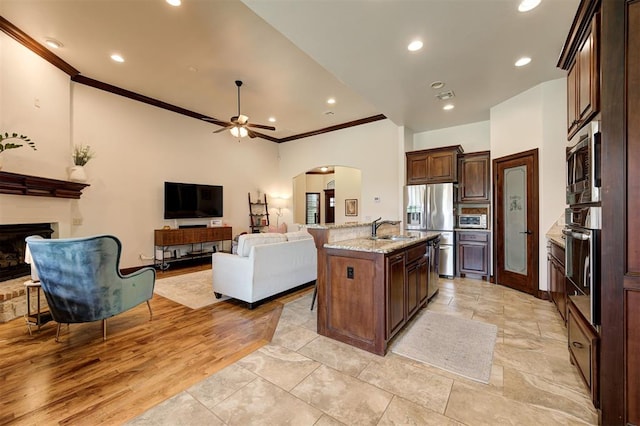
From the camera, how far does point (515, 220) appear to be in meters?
4.31

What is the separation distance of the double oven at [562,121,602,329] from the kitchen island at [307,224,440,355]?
4.13 feet

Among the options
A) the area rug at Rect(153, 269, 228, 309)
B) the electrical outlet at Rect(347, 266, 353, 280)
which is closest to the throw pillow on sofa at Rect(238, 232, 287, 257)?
the area rug at Rect(153, 269, 228, 309)

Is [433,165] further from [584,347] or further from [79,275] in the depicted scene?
[79,275]

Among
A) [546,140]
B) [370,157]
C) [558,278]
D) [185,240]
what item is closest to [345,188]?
[370,157]

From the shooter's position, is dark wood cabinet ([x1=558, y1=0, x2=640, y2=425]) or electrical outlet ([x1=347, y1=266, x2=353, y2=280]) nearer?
dark wood cabinet ([x1=558, y1=0, x2=640, y2=425])

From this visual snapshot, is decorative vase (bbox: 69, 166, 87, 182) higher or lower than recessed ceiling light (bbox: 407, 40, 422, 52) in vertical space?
lower

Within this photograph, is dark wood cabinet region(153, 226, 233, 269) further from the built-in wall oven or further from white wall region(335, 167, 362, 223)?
the built-in wall oven

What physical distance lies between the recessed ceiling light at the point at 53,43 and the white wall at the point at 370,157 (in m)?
5.33

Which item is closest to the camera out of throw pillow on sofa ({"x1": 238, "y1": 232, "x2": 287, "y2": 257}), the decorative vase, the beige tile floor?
the beige tile floor

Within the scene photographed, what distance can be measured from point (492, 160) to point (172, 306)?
5.60 meters

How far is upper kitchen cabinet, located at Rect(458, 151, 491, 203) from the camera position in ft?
16.4

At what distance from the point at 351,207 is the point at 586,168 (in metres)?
7.25

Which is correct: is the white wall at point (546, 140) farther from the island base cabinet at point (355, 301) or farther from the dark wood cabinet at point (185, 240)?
the dark wood cabinet at point (185, 240)

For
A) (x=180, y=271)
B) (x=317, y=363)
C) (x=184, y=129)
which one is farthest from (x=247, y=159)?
(x=317, y=363)
